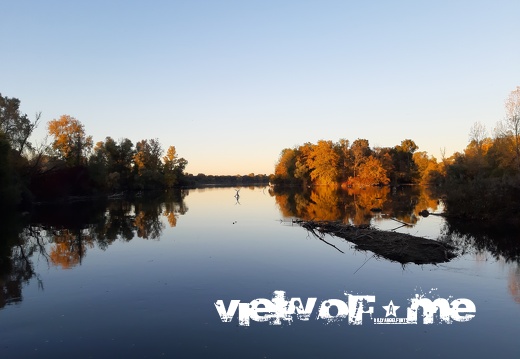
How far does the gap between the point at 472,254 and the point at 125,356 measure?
16.6 metres

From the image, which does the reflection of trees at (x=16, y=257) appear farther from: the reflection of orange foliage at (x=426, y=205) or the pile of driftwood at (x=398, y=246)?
the reflection of orange foliage at (x=426, y=205)

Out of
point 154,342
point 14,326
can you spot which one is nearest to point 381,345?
point 154,342

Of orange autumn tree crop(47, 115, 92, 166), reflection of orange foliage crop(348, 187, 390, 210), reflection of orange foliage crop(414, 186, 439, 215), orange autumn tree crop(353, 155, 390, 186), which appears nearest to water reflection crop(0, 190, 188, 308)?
reflection of orange foliage crop(348, 187, 390, 210)

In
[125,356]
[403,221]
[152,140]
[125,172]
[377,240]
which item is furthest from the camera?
[152,140]

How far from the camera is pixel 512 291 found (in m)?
11.7

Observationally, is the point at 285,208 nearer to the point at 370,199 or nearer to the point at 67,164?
the point at 370,199

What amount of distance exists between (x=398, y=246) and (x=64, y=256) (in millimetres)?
17047

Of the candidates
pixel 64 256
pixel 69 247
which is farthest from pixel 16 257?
pixel 69 247

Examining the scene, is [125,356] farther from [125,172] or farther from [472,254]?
[125,172]

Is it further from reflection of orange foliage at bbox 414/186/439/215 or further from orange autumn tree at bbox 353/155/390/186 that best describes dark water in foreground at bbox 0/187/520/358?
orange autumn tree at bbox 353/155/390/186

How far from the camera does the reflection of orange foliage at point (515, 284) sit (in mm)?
11312

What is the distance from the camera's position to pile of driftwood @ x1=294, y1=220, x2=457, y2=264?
53.9 ft

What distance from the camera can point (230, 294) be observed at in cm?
1150

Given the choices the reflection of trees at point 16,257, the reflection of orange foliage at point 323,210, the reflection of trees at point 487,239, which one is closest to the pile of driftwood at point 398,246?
the reflection of trees at point 487,239
